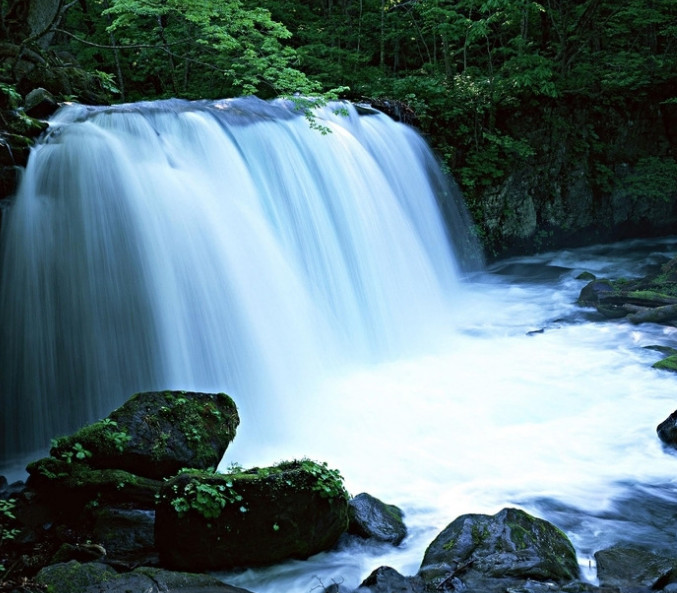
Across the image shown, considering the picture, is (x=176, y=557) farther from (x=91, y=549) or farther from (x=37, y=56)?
(x=37, y=56)

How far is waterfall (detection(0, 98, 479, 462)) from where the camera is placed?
5859 mm

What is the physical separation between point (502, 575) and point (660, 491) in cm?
199

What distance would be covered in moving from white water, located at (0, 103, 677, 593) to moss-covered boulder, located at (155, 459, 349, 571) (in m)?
0.18

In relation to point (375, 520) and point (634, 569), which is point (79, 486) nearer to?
point (375, 520)

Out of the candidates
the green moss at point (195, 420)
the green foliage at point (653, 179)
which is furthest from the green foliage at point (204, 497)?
the green foliage at point (653, 179)

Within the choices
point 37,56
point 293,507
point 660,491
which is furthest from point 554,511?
point 37,56

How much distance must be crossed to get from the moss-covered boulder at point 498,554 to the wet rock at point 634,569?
7.3 inches

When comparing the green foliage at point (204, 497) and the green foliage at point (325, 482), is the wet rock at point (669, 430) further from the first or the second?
the green foliage at point (204, 497)

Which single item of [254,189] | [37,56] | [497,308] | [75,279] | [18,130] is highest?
[37,56]

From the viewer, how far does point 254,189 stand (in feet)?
27.1

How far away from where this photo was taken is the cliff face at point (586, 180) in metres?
13.0

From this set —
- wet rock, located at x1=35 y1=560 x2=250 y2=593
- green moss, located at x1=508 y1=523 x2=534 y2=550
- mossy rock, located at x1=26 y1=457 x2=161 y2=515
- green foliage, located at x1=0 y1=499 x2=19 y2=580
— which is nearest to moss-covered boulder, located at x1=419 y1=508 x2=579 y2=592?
green moss, located at x1=508 y1=523 x2=534 y2=550

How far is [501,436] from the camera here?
239 inches

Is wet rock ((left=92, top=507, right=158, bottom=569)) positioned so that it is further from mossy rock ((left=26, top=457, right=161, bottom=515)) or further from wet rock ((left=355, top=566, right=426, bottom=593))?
wet rock ((left=355, top=566, right=426, bottom=593))
